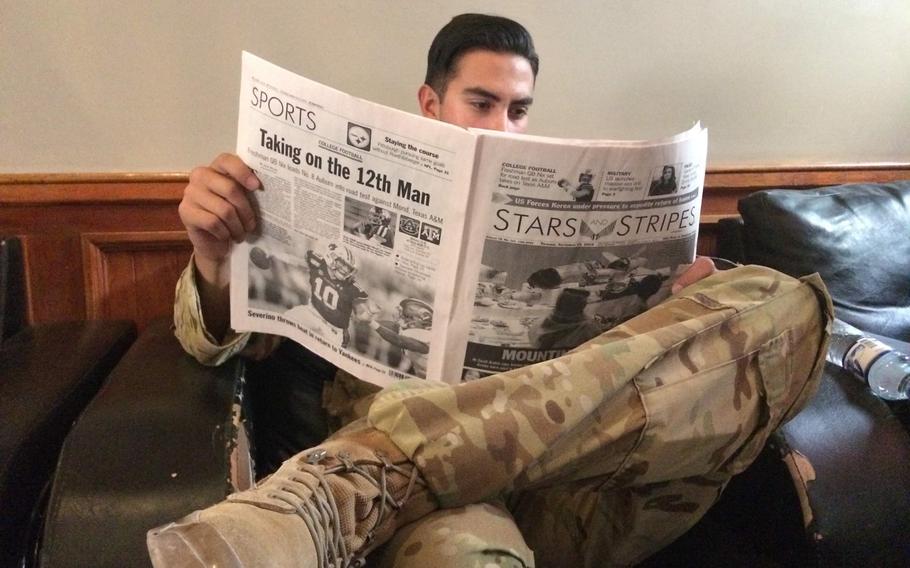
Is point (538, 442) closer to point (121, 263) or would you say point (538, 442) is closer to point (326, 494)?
point (326, 494)

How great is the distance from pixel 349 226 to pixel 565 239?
0.74 feet

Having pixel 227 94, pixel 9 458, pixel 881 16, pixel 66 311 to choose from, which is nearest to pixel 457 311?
pixel 9 458

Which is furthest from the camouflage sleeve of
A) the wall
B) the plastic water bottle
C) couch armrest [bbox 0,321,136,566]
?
the plastic water bottle

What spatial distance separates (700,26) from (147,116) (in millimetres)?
966

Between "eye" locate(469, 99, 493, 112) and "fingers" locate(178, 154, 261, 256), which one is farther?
"eye" locate(469, 99, 493, 112)

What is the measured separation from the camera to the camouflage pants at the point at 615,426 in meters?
0.55

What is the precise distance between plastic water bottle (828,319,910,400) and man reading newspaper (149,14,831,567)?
0.22m

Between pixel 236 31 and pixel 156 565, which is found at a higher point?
pixel 236 31

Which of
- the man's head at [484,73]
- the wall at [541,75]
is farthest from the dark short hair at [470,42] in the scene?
the wall at [541,75]

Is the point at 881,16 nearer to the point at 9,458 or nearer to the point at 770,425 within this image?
the point at 770,425

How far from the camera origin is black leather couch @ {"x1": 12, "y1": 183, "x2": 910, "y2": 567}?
1.78ft

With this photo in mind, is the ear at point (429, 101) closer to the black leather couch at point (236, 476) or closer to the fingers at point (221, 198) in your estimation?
the fingers at point (221, 198)

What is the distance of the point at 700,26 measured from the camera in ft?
3.94

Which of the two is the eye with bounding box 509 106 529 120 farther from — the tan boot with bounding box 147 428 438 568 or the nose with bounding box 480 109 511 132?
the tan boot with bounding box 147 428 438 568
